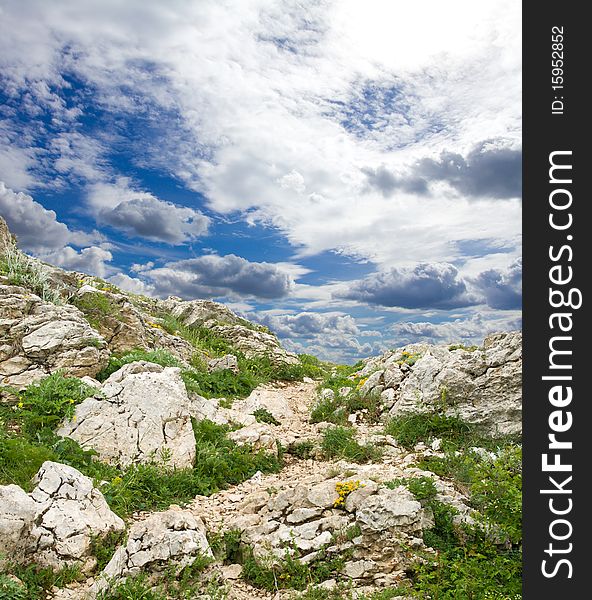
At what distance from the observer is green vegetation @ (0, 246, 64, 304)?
647 inches

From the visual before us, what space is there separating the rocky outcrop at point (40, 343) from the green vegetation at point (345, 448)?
21.6ft

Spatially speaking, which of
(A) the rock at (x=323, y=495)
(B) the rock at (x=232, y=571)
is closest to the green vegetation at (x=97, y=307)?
(A) the rock at (x=323, y=495)

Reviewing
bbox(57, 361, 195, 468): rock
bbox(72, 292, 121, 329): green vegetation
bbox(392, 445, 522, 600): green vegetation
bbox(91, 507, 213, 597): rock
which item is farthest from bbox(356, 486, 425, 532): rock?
bbox(72, 292, 121, 329): green vegetation

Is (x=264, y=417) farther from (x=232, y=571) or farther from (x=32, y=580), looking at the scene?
(x=32, y=580)

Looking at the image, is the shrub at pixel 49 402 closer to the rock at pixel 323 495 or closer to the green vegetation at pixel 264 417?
the green vegetation at pixel 264 417

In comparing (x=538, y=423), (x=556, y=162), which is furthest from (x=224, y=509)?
(x=556, y=162)

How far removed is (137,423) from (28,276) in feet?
28.9

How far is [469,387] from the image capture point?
1338 cm

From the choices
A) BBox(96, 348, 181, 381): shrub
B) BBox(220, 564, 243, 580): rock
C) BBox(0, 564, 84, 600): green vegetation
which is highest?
BBox(96, 348, 181, 381): shrub

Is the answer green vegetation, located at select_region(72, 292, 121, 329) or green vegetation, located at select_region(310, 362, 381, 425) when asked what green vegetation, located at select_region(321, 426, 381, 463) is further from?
green vegetation, located at select_region(72, 292, 121, 329)

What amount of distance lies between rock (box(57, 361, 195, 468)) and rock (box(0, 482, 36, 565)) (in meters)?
2.83

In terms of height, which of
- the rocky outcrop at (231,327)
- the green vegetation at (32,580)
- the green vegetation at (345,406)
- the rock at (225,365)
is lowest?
the green vegetation at (32,580)

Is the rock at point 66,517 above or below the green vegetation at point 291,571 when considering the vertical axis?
above

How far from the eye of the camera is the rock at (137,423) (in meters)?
10.6
